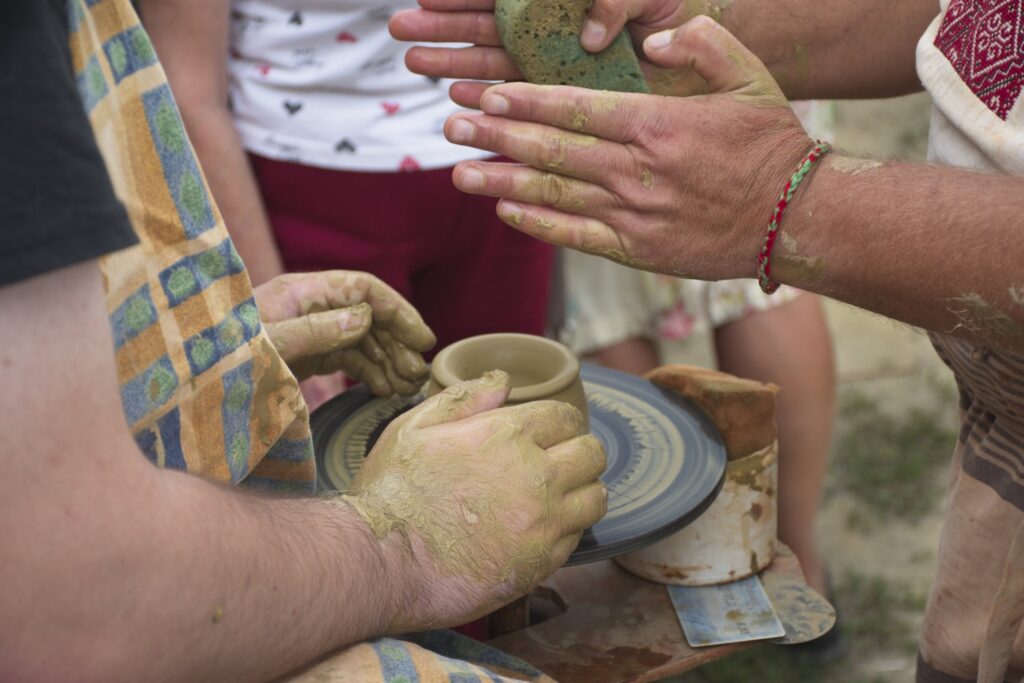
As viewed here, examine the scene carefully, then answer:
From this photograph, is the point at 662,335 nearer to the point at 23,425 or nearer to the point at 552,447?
the point at 552,447

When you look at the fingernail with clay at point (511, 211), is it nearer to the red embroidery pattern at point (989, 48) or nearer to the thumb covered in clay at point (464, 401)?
the thumb covered in clay at point (464, 401)

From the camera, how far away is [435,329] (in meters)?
2.38

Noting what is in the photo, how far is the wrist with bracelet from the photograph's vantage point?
130cm

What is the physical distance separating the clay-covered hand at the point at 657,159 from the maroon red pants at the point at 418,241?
2.51ft

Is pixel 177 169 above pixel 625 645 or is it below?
above

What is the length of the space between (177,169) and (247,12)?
45.1 inches

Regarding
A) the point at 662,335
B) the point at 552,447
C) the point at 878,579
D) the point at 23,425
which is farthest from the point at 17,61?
the point at 878,579

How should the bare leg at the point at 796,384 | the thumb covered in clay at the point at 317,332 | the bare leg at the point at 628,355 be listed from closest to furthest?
the thumb covered in clay at the point at 317,332 < the bare leg at the point at 796,384 < the bare leg at the point at 628,355

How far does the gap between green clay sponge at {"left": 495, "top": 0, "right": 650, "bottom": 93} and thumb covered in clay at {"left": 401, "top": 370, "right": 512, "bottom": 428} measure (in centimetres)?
43

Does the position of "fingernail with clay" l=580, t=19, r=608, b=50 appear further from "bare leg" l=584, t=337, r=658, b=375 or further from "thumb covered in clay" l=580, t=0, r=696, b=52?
"bare leg" l=584, t=337, r=658, b=375

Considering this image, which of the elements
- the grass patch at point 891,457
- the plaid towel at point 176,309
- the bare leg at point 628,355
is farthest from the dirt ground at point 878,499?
the plaid towel at point 176,309

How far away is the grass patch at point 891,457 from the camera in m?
2.97

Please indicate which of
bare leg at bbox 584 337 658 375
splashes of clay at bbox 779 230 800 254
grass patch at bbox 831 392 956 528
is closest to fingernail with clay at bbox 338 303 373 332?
splashes of clay at bbox 779 230 800 254

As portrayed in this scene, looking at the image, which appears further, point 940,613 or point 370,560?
point 940,613
